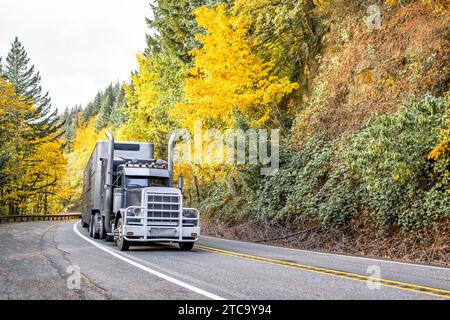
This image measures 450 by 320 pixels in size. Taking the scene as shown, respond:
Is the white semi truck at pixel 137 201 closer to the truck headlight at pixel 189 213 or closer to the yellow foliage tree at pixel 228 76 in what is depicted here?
the truck headlight at pixel 189 213

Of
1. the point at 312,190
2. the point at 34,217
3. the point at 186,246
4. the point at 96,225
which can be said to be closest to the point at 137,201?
the point at 186,246

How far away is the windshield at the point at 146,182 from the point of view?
1477 centimetres

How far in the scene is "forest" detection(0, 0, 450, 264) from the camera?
39.5ft

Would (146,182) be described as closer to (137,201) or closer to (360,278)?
(137,201)

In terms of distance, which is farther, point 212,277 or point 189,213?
point 189,213

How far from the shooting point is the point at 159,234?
42.7 feet

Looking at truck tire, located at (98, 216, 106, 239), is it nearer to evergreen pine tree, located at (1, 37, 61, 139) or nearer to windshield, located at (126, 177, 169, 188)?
windshield, located at (126, 177, 169, 188)

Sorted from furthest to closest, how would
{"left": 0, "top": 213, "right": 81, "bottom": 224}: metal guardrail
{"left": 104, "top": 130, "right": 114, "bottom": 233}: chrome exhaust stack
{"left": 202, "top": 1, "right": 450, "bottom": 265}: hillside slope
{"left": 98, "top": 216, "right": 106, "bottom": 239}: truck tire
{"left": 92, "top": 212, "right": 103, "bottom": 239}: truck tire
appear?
{"left": 0, "top": 213, "right": 81, "bottom": 224}: metal guardrail → {"left": 92, "top": 212, "right": 103, "bottom": 239}: truck tire → {"left": 98, "top": 216, "right": 106, "bottom": 239}: truck tire → {"left": 104, "top": 130, "right": 114, "bottom": 233}: chrome exhaust stack → {"left": 202, "top": 1, "right": 450, "bottom": 265}: hillside slope

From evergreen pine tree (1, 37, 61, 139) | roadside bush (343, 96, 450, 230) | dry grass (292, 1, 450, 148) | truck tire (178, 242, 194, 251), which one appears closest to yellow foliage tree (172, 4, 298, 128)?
dry grass (292, 1, 450, 148)

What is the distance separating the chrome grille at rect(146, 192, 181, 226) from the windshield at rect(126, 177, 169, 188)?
1.66 meters

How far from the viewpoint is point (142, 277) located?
793 cm

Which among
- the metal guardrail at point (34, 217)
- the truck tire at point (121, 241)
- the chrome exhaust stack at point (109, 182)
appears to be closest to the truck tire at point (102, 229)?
the chrome exhaust stack at point (109, 182)

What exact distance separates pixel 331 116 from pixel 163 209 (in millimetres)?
9557

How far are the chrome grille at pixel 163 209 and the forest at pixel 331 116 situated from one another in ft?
16.9
